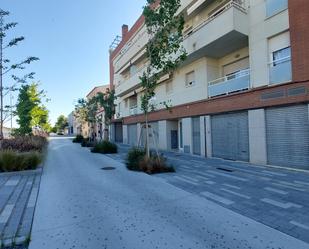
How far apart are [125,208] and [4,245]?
7.67 feet

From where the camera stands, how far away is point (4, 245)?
3723 millimetres

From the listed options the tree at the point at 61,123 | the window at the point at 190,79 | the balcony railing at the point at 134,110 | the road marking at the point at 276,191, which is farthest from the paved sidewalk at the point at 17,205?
the tree at the point at 61,123

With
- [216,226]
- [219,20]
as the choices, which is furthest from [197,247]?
[219,20]

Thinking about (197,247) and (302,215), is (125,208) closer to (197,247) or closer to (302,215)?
(197,247)

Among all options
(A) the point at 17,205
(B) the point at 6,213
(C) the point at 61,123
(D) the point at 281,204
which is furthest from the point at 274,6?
(C) the point at 61,123

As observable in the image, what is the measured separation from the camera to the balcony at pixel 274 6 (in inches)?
393

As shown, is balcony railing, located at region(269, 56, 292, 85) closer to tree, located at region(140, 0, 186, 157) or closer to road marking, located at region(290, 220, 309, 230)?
tree, located at region(140, 0, 186, 157)

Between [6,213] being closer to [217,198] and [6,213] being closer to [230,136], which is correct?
[217,198]

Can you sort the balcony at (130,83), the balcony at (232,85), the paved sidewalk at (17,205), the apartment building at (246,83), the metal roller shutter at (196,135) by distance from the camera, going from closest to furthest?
the paved sidewalk at (17,205) < the apartment building at (246,83) < the balcony at (232,85) < the metal roller shutter at (196,135) < the balcony at (130,83)

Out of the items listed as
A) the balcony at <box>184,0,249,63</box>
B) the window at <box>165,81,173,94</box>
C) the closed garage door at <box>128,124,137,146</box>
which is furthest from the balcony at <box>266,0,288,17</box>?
the closed garage door at <box>128,124,137,146</box>

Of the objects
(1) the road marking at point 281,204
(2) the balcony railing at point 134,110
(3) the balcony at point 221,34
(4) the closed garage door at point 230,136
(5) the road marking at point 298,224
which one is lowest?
(5) the road marking at point 298,224

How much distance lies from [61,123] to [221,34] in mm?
93018

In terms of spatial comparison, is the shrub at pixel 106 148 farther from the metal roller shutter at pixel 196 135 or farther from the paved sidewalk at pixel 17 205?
the paved sidewalk at pixel 17 205

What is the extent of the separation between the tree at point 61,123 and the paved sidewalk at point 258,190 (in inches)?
3645
